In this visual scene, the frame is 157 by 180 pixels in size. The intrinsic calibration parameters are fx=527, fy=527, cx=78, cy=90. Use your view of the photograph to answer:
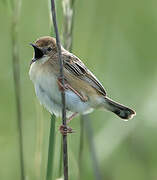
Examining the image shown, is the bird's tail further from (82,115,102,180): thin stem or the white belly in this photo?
(82,115,102,180): thin stem

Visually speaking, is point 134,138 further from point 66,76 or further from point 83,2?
point 83,2

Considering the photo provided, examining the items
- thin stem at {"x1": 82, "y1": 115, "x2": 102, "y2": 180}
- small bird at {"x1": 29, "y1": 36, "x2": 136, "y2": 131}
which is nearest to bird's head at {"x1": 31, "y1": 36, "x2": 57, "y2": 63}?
small bird at {"x1": 29, "y1": 36, "x2": 136, "y2": 131}

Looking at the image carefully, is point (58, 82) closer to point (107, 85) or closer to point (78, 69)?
point (78, 69)


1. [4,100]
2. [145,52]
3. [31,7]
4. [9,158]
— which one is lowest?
[9,158]

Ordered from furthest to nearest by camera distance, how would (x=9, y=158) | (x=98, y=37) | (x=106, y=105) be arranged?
(x=98, y=37) → (x=9, y=158) → (x=106, y=105)

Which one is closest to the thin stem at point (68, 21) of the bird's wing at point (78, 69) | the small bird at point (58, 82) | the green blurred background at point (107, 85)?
the small bird at point (58, 82)

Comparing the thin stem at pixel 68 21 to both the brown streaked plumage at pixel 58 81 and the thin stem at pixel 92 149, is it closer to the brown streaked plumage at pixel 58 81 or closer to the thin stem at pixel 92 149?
the brown streaked plumage at pixel 58 81

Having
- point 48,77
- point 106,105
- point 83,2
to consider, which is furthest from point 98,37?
point 48,77

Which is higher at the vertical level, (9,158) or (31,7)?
(31,7)
